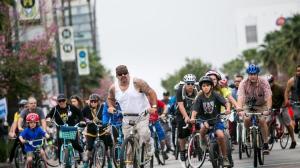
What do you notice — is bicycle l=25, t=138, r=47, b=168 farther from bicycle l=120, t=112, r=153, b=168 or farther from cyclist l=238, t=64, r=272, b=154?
cyclist l=238, t=64, r=272, b=154

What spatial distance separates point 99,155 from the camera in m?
18.3

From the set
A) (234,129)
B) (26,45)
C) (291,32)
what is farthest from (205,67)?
(234,129)

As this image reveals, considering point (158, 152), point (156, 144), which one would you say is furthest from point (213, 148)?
point (156, 144)

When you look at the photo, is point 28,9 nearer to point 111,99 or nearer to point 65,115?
point 65,115

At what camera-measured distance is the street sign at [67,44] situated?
48688mm

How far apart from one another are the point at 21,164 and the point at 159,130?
320cm

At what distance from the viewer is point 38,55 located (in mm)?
39594

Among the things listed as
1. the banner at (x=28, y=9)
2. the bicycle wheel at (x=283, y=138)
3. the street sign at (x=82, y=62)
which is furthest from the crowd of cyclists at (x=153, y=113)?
the street sign at (x=82, y=62)

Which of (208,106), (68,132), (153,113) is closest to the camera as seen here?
(153,113)

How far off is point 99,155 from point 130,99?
12.4ft

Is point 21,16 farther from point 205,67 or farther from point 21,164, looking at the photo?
point 205,67

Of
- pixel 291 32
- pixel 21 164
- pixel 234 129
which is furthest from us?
pixel 291 32

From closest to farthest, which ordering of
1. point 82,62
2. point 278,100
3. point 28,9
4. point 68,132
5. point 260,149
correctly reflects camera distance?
point 260,149, point 68,132, point 278,100, point 28,9, point 82,62

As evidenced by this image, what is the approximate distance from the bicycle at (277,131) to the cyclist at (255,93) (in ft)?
10.9
